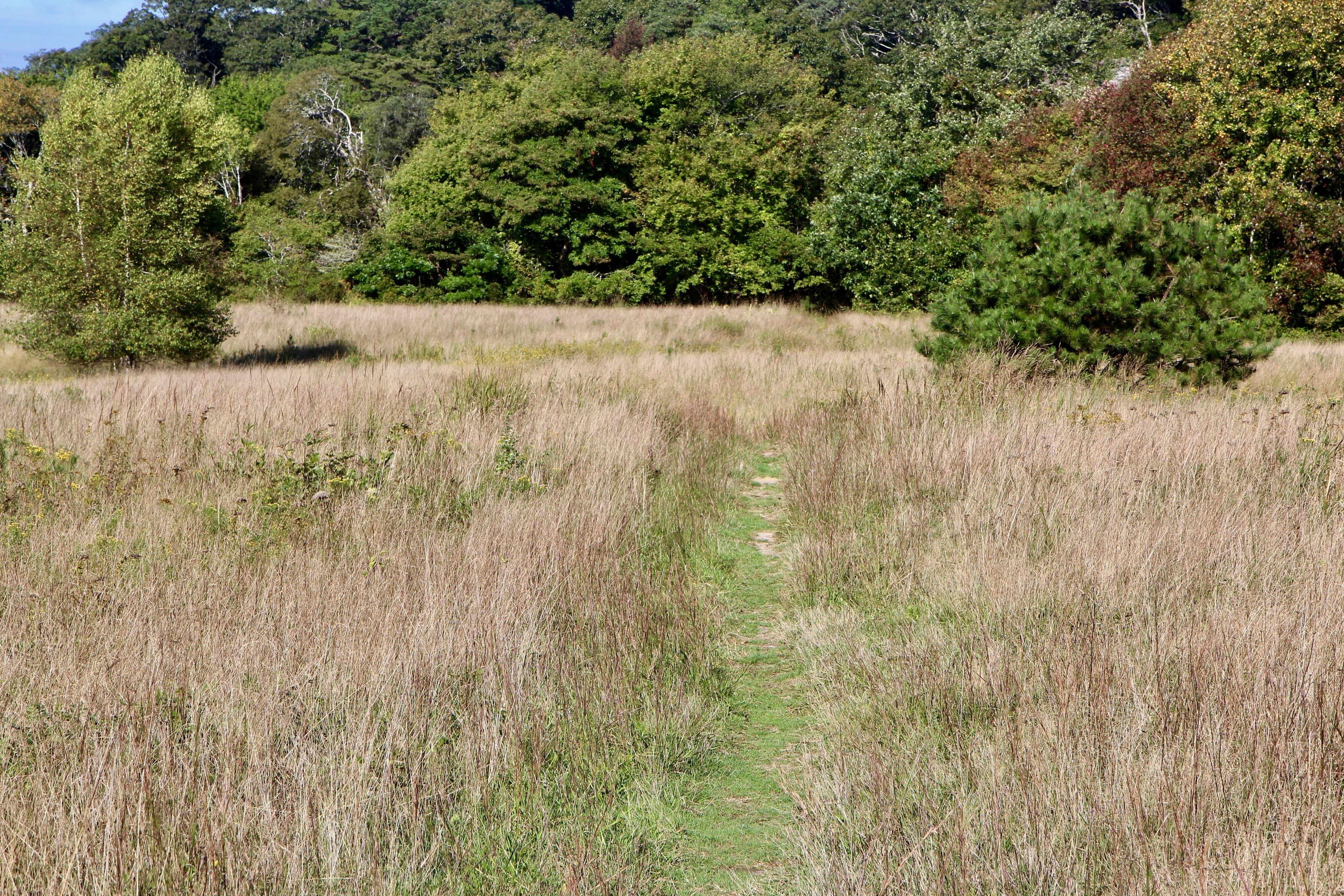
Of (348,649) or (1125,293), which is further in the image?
(1125,293)

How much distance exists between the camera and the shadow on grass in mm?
15406

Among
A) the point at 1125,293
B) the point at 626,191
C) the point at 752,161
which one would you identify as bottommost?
the point at 1125,293

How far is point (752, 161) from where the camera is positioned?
28297 millimetres

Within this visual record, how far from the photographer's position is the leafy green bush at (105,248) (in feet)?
46.1

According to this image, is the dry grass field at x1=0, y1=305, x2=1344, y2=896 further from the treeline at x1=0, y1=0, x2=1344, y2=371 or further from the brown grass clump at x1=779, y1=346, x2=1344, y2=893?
the treeline at x1=0, y1=0, x2=1344, y2=371

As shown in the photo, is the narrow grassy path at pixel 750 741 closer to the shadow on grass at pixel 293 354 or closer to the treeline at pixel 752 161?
the treeline at pixel 752 161

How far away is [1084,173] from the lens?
2203cm

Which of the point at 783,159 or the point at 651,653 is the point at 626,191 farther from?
the point at 651,653

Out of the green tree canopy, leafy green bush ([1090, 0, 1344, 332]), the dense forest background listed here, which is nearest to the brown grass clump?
the dense forest background

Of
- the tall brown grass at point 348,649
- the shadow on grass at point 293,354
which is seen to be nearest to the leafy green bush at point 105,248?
the shadow on grass at point 293,354

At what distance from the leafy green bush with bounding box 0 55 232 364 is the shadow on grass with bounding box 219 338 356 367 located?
86cm

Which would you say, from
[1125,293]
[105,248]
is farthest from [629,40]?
[1125,293]

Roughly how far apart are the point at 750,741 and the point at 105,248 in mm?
14171

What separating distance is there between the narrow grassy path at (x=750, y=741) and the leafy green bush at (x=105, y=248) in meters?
11.8
